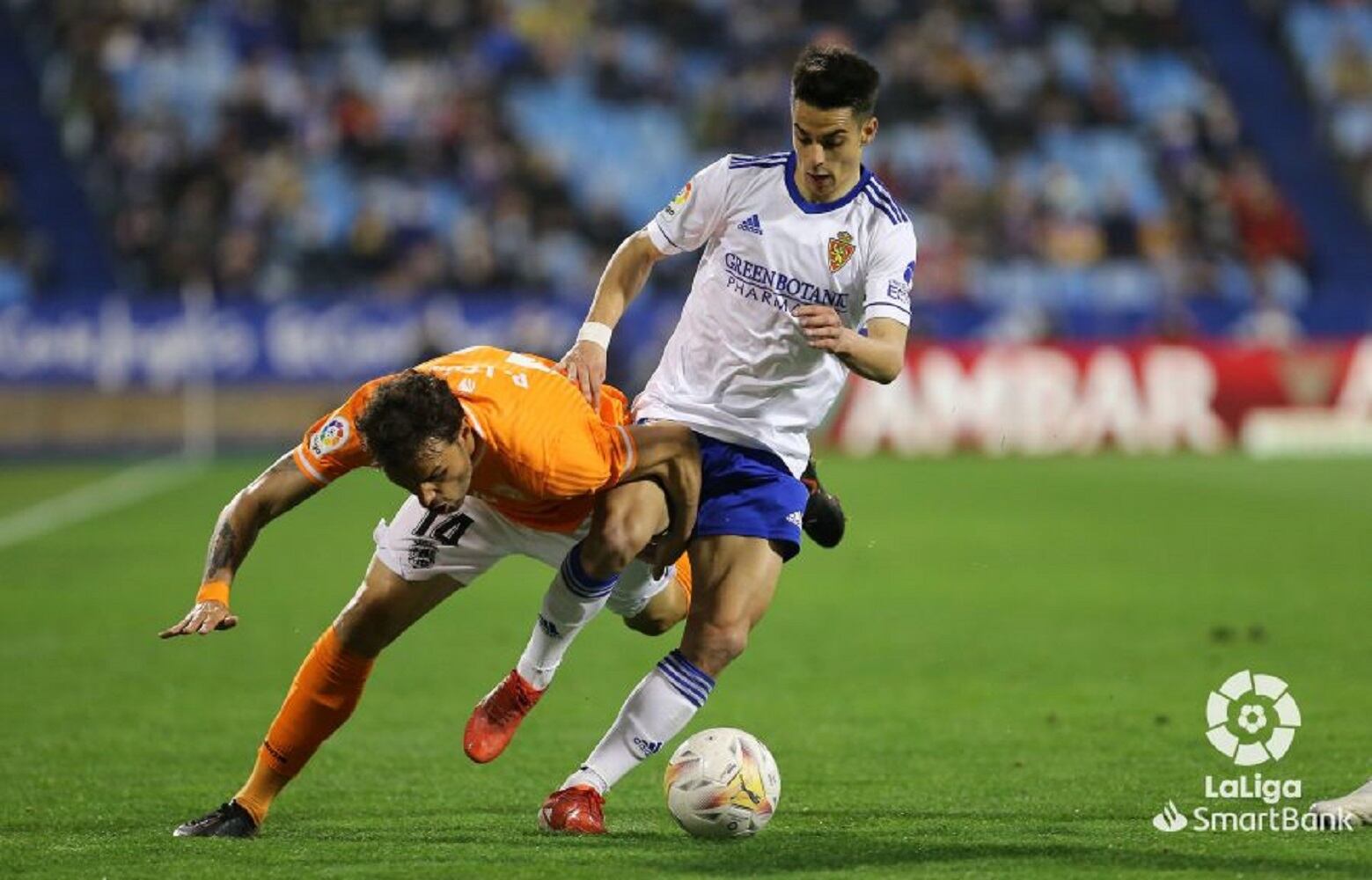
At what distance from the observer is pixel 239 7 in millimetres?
25922

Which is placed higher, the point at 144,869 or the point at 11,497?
the point at 11,497

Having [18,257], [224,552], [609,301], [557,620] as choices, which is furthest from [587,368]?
[18,257]

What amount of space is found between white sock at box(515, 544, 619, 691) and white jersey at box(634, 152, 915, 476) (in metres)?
0.66

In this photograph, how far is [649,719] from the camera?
20.8ft

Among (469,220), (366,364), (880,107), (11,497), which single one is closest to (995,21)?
(880,107)

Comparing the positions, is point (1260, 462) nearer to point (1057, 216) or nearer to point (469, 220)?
point (1057, 216)

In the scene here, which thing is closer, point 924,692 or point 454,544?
point 454,544

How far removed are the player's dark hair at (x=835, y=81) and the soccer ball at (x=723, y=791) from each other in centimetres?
193

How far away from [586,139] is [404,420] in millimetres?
20891

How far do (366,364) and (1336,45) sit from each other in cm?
1428

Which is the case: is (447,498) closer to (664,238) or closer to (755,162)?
(664,238)

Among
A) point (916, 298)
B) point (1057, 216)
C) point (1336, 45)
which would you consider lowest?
point (916, 298)

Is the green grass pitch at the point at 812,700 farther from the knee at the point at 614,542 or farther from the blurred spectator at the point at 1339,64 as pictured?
the blurred spectator at the point at 1339,64

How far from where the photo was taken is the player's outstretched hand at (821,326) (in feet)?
19.1
